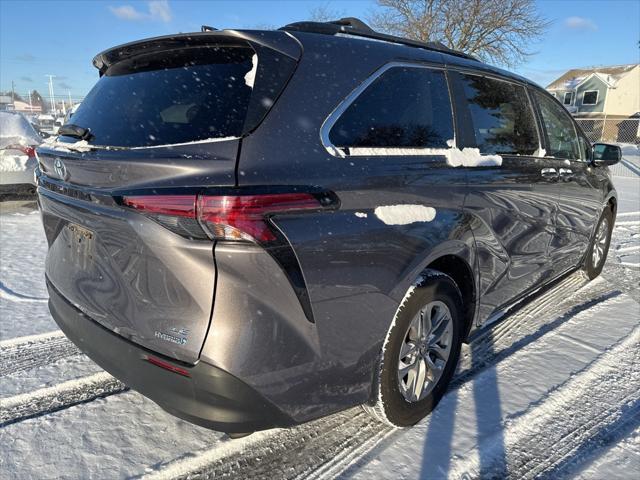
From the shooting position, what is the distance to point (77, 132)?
216 cm

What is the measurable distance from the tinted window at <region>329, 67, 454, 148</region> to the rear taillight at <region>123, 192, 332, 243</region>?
46 cm

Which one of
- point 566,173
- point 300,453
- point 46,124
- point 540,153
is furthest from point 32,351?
point 46,124

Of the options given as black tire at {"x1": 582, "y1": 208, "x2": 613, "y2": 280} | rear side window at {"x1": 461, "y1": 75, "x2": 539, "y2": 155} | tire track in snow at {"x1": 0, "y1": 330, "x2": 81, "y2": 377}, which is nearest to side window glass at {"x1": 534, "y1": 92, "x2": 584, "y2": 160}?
rear side window at {"x1": 461, "y1": 75, "x2": 539, "y2": 155}

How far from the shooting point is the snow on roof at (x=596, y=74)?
42688 mm

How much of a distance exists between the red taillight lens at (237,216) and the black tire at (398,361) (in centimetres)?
87

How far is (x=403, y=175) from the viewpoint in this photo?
84.0 inches

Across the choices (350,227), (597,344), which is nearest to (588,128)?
(597,344)

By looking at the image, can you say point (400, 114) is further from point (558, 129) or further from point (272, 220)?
point (558, 129)

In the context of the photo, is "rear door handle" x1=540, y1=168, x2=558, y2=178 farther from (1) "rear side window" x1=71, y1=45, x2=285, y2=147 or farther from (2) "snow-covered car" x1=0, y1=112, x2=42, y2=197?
(2) "snow-covered car" x1=0, y1=112, x2=42, y2=197

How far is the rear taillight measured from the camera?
5.21 feet

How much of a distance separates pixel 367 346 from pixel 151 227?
40.4 inches

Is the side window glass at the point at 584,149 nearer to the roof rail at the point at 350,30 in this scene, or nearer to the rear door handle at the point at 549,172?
the rear door handle at the point at 549,172

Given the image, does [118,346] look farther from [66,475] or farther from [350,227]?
[350,227]

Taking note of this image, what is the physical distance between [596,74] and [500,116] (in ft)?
161
